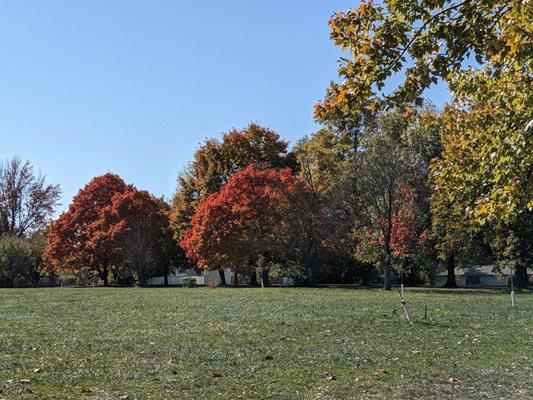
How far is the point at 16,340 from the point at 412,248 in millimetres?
34290

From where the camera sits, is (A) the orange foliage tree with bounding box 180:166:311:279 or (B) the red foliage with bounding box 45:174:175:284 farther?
(B) the red foliage with bounding box 45:174:175:284

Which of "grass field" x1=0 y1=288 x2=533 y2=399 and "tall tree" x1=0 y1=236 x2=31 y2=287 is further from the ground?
"tall tree" x1=0 y1=236 x2=31 y2=287

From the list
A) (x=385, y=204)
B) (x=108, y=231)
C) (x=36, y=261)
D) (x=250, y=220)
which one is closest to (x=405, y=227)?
(x=385, y=204)

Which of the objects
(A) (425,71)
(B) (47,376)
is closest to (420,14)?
(A) (425,71)

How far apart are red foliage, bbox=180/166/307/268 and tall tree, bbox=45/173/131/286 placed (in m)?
11.4

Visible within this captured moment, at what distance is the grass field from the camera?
8453 millimetres

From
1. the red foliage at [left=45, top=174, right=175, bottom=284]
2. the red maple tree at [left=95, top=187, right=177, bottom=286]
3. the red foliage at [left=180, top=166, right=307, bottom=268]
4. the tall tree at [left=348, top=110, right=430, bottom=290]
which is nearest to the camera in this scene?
the tall tree at [left=348, top=110, right=430, bottom=290]

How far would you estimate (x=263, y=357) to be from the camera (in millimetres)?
11117

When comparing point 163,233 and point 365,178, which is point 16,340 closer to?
point 365,178

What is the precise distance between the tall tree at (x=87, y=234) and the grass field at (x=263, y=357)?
37865 millimetres

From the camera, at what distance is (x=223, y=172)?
199 ft

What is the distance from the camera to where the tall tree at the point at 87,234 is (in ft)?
185

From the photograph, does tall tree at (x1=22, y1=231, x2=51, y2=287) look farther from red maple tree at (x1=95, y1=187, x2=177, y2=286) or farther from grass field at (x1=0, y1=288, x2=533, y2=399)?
grass field at (x1=0, y1=288, x2=533, y2=399)

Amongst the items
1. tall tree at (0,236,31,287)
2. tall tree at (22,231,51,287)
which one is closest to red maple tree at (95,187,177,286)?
tall tree at (22,231,51,287)
